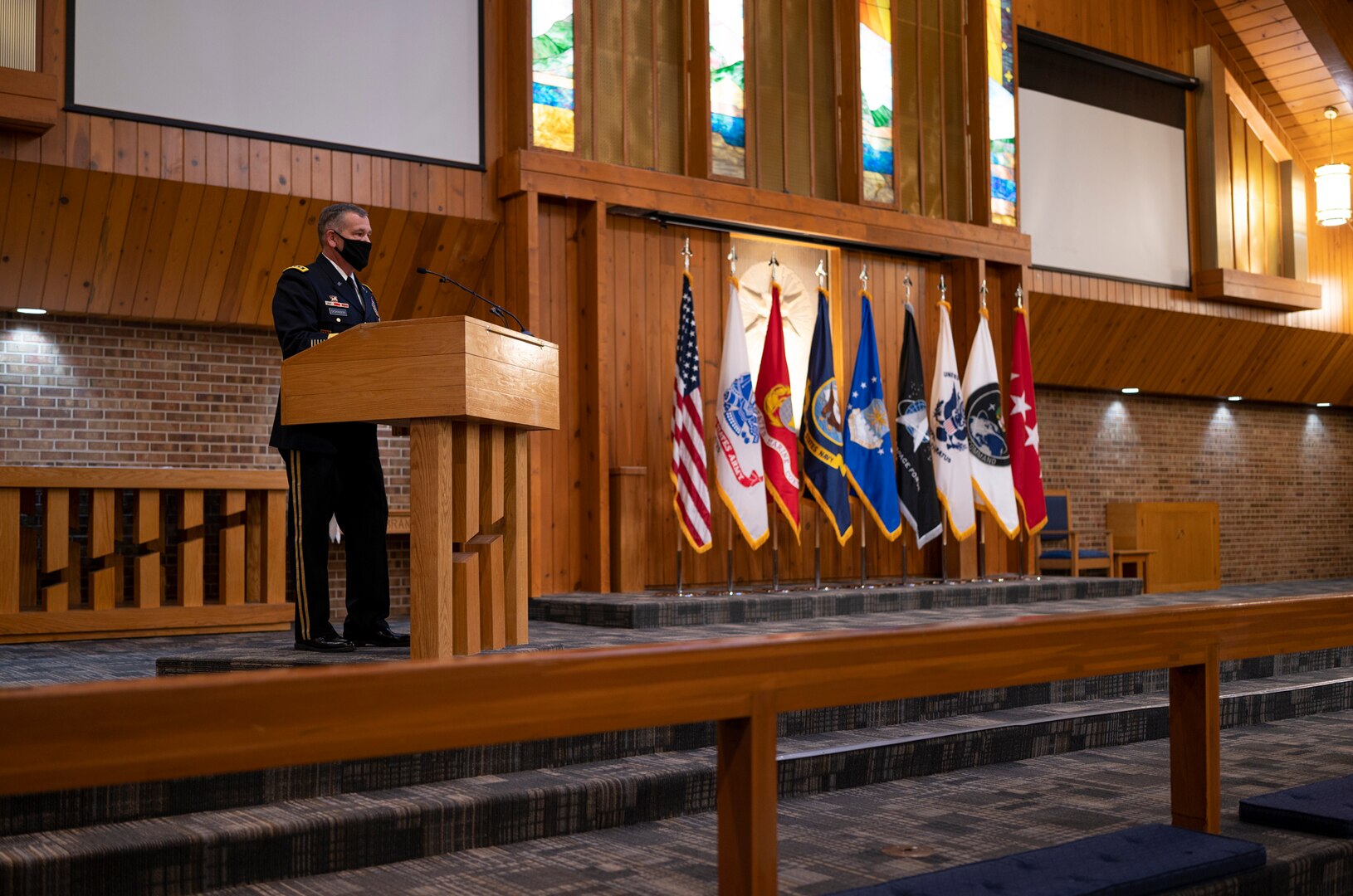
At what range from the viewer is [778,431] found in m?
6.76

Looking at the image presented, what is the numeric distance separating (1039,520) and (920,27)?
131 inches

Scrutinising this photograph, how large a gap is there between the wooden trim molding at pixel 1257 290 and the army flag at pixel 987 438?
123 inches

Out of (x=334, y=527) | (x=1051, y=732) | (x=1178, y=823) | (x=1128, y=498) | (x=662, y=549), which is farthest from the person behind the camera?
→ (x=1128, y=498)

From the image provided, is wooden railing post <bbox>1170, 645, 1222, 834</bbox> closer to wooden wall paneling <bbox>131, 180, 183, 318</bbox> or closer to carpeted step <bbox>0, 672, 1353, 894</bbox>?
carpeted step <bbox>0, 672, 1353, 894</bbox>

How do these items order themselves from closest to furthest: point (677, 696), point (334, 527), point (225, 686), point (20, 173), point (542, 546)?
point (225, 686) < point (677, 696) < point (20, 173) < point (334, 527) < point (542, 546)

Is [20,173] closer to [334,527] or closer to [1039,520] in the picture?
[334,527]

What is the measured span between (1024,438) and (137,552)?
5143mm

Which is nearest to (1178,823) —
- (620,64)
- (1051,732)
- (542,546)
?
(1051,732)

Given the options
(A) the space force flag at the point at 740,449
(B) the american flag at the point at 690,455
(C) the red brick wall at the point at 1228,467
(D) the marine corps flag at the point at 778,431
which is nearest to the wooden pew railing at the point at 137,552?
(B) the american flag at the point at 690,455

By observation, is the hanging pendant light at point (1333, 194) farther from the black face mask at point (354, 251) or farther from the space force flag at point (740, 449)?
the black face mask at point (354, 251)

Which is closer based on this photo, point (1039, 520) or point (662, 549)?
point (662, 549)

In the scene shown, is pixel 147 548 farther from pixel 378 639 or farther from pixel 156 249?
pixel 378 639

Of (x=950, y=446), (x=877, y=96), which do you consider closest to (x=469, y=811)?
(x=950, y=446)

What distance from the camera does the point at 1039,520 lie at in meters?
7.81
